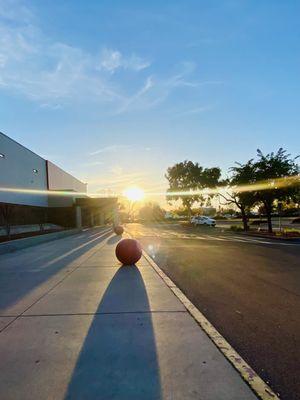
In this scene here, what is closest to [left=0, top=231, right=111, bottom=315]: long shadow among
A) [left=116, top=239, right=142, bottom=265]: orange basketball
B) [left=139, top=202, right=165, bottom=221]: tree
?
[left=116, top=239, right=142, bottom=265]: orange basketball

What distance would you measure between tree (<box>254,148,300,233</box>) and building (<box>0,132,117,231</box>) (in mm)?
21564

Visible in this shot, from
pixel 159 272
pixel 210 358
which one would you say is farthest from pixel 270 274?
pixel 210 358

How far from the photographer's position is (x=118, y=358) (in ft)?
13.8

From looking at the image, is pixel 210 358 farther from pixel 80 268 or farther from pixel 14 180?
pixel 14 180

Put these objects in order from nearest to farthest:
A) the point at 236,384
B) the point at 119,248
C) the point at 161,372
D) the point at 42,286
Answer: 1. the point at 236,384
2. the point at 161,372
3. the point at 42,286
4. the point at 119,248

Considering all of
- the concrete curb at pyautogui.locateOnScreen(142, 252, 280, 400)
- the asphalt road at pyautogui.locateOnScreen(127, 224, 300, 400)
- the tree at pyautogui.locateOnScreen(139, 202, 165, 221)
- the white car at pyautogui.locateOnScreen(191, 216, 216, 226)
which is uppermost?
the tree at pyautogui.locateOnScreen(139, 202, 165, 221)

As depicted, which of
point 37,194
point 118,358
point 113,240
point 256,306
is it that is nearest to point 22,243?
point 113,240

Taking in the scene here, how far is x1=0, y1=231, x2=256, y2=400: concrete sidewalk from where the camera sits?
3480mm

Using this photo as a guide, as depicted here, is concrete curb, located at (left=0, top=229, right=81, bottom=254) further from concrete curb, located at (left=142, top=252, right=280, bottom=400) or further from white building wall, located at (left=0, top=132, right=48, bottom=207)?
concrete curb, located at (left=142, top=252, right=280, bottom=400)

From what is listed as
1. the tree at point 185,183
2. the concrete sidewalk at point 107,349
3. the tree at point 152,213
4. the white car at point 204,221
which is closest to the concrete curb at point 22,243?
the concrete sidewalk at point 107,349

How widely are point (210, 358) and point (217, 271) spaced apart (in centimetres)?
701

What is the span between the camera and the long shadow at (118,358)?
343cm

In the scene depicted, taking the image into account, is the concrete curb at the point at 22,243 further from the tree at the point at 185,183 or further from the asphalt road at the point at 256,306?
the tree at the point at 185,183

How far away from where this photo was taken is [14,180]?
37.9 metres
